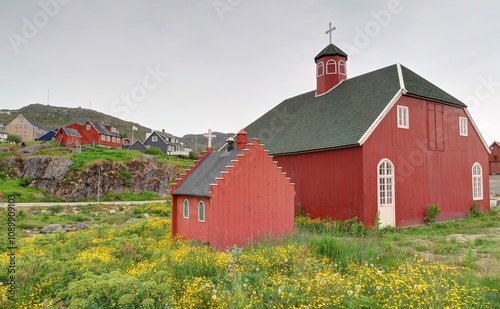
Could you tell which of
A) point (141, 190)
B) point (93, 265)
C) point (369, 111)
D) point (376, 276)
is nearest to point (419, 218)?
point (369, 111)

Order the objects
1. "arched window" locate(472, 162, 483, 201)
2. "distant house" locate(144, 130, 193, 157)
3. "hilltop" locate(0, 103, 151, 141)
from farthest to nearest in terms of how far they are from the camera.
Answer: "hilltop" locate(0, 103, 151, 141) → "distant house" locate(144, 130, 193, 157) → "arched window" locate(472, 162, 483, 201)

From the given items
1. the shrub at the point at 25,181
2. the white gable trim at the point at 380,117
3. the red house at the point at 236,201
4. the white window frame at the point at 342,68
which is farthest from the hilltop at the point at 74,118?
the white gable trim at the point at 380,117

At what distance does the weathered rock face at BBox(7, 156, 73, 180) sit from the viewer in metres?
46.3

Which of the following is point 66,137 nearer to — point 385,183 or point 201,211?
point 201,211

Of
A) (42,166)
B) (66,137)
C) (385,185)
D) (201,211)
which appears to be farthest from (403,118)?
(66,137)

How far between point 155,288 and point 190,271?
217 centimetres

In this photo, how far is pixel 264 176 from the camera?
598 inches

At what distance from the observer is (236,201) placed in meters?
14.3

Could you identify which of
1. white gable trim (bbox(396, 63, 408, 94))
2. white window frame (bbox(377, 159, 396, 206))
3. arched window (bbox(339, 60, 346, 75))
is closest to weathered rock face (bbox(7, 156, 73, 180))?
arched window (bbox(339, 60, 346, 75))

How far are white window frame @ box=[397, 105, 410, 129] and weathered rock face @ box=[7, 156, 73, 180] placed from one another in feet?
142

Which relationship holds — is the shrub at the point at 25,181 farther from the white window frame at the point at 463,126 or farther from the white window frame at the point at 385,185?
the white window frame at the point at 463,126

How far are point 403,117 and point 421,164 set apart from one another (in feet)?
10.2

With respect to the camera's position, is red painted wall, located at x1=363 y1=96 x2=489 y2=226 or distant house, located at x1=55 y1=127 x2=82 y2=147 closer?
red painted wall, located at x1=363 y1=96 x2=489 y2=226

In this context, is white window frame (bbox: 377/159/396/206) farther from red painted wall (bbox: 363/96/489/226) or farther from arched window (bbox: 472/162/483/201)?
arched window (bbox: 472/162/483/201)
